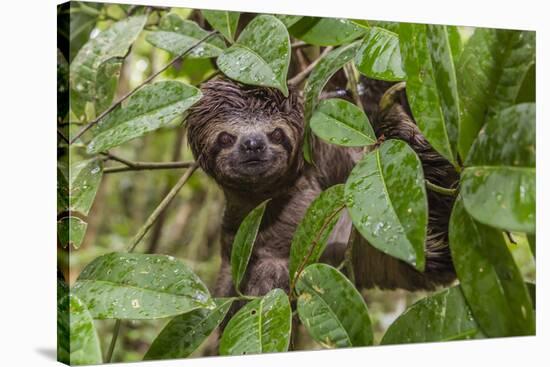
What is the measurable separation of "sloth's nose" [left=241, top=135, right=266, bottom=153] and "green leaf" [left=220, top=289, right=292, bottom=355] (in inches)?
16.7

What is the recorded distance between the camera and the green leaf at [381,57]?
1.99 m

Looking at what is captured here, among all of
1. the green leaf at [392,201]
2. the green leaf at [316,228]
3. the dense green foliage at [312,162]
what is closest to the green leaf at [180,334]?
the dense green foliage at [312,162]

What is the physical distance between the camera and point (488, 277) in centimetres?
185

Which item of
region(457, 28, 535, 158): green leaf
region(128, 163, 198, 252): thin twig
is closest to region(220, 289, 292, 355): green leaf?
region(128, 163, 198, 252): thin twig

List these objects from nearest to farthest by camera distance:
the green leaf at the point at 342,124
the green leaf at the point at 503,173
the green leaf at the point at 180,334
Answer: the green leaf at the point at 503,173 → the green leaf at the point at 342,124 → the green leaf at the point at 180,334

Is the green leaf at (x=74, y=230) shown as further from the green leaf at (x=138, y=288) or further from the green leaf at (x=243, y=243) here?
the green leaf at (x=243, y=243)

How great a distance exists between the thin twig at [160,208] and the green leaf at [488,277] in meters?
0.79

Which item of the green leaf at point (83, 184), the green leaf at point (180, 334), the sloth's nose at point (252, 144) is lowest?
the green leaf at point (180, 334)

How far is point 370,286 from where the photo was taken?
2400 millimetres

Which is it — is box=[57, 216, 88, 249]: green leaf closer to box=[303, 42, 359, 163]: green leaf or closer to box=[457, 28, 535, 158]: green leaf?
box=[303, 42, 359, 163]: green leaf

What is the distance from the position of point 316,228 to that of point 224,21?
633mm

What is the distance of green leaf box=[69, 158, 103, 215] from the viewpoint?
1.99 m

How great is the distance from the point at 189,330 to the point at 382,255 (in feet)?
2.16

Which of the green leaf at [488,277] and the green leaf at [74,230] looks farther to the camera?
the green leaf at [74,230]
